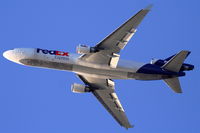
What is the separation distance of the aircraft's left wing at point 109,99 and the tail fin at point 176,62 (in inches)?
391

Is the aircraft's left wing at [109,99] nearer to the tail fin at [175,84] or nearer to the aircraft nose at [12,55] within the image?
the tail fin at [175,84]

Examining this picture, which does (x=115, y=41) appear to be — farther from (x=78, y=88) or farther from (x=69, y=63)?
(x=78, y=88)

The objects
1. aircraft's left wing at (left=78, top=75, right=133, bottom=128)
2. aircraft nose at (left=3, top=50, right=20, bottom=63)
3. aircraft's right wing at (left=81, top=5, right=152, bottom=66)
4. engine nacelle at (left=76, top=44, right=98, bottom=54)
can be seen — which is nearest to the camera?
aircraft's right wing at (left=81, top=5, right=152, bottom=66)

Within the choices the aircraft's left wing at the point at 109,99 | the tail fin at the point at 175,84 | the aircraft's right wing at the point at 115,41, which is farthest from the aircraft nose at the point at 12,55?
the tail fin at the point at 175,84

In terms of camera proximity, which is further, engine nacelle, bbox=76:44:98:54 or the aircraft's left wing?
the aircraft's left wing

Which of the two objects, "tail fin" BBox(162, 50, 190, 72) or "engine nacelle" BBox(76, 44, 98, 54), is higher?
"engine nacelle" BBox(76, 44, 98, 54)

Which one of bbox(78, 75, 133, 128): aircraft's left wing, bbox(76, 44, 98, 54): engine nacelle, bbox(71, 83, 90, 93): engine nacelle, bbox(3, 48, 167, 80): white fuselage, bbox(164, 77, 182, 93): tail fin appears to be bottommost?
bbox(78, 75, 133, 128): aircraft's left wing

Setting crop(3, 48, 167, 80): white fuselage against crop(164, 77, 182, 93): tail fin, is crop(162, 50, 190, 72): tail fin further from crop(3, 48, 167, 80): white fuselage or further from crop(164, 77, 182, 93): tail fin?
crop(3, 48, 167, 80): white fuselage

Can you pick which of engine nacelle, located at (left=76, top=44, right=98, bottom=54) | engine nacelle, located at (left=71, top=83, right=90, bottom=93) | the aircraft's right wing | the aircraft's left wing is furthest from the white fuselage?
the aircraft's left wing

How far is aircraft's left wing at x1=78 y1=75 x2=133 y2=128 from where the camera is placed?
63.8 metres

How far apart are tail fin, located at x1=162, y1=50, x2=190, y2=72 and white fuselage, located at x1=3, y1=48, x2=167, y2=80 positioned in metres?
2.15

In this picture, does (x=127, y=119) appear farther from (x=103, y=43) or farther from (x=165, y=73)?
(x=103, y=43)

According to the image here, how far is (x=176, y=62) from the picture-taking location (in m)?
56.8

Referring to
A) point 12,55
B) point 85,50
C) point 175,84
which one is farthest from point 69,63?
point 175,84
